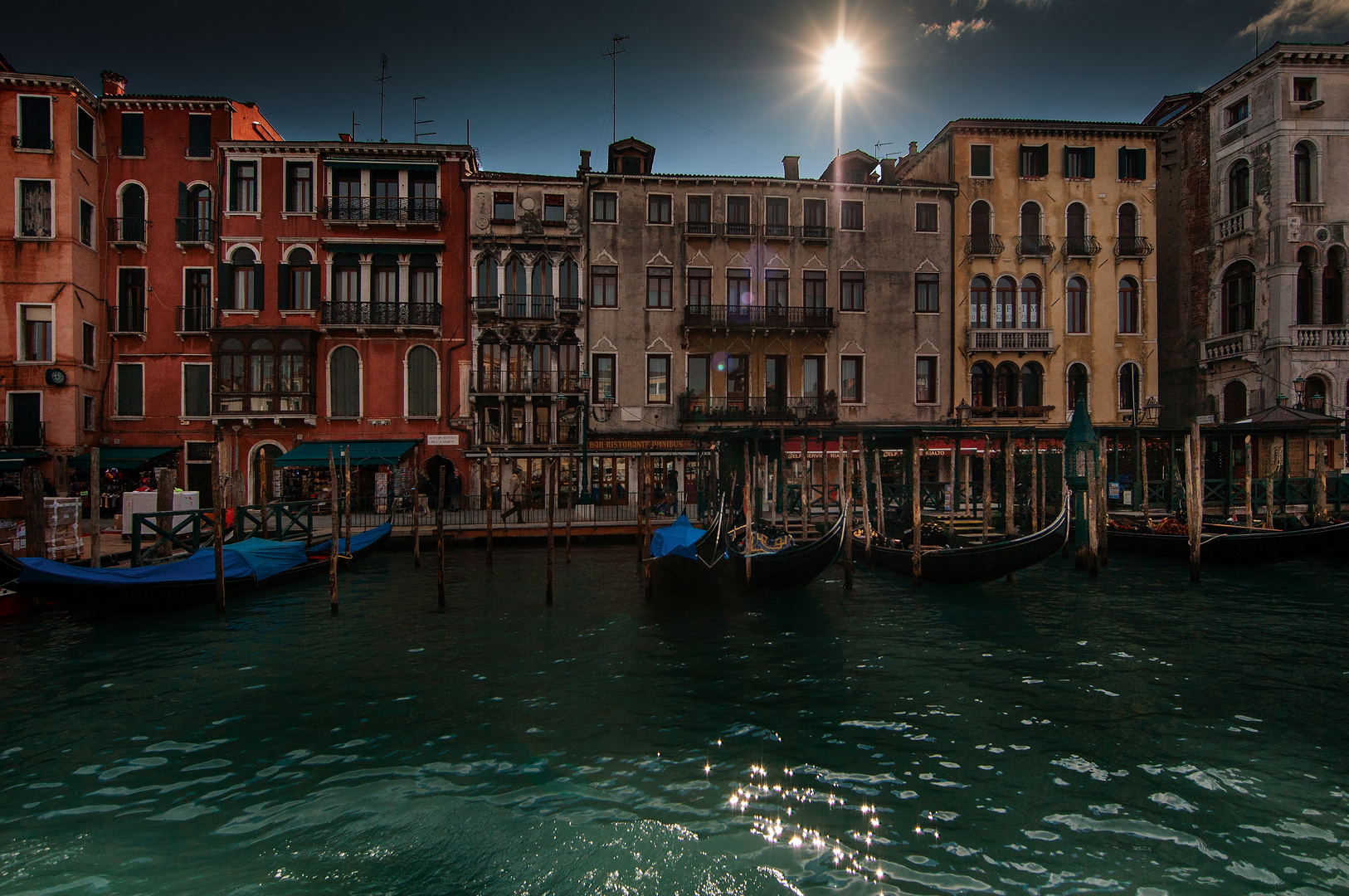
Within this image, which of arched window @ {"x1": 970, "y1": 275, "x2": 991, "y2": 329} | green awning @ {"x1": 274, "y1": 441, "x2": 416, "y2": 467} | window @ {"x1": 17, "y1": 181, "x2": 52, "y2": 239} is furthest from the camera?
arched window @ {"x1": 970, "y1": 275, "x2": 991, "y2": 329}

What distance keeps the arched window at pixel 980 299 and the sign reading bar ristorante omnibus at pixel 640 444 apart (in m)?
11.5

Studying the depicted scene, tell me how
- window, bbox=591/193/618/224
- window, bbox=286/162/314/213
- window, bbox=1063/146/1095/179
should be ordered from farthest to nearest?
window, bbox=1063/146/1095/179, window, bbox=591/193/618/224, window, bbox=286/162/314/213

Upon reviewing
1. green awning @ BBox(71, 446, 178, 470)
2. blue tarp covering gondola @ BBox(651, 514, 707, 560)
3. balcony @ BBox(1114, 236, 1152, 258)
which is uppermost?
balcony @ BBox(1114, 236, 1152, 258)

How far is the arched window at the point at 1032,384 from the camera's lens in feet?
81.5

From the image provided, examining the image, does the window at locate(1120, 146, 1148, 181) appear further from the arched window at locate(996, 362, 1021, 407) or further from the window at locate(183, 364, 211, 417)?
the window at locate(183, 364, 211, 417)

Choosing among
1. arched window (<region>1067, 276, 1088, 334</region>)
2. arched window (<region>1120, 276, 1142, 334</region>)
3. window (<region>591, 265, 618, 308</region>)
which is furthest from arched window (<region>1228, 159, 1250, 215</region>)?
window (<region>591, 265, 618, 308</region>)

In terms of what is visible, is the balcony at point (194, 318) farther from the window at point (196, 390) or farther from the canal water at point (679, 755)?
the canal water at point (679, 755)

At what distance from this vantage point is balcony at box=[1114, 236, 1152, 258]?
80.8 ft

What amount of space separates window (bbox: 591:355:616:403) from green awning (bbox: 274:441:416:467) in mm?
6403

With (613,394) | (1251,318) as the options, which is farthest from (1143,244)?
(613,394)

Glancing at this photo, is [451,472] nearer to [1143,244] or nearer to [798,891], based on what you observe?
[798,891]


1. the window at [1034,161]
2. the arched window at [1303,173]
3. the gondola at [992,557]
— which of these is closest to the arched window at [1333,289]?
the arched window at [1303,173]

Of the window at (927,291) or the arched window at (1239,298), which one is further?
the window at (927,291)

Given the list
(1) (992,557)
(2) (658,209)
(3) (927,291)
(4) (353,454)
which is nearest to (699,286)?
A: (2) (658,209)
